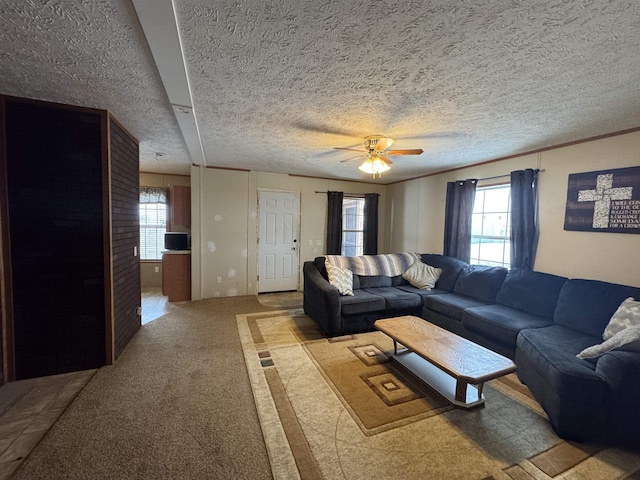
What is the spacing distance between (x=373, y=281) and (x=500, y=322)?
1.72 metres

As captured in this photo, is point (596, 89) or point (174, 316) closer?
point (596, 89)

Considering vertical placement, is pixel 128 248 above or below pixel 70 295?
above

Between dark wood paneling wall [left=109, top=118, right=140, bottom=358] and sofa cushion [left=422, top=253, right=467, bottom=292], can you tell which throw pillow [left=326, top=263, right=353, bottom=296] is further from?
dark wood paneling wall [left=109, top=118, right=140, bottom=358]

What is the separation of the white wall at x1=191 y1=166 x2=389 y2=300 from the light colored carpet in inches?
77.5

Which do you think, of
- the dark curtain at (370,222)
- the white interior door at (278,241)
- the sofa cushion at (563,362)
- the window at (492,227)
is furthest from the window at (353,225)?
the sofa cushion at (563,362)

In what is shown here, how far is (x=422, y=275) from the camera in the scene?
4164 millimetres

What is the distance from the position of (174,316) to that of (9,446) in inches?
90.7

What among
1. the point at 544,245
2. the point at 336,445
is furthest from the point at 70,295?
the point at 544,245

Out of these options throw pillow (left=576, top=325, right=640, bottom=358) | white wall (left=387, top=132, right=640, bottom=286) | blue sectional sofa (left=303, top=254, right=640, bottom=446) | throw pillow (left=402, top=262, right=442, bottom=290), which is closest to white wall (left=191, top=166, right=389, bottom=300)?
blue sectional sofa (left=303, top=254, right=640, bottom=446)

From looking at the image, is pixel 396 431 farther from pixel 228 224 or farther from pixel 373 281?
pixel 228 224

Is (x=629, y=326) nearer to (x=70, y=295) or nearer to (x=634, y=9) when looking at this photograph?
(x=634, y=9)

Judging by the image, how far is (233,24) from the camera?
1307 mm

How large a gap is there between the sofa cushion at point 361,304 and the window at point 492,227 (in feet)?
6.29

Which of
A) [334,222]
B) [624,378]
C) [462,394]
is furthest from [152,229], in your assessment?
[624,378]
